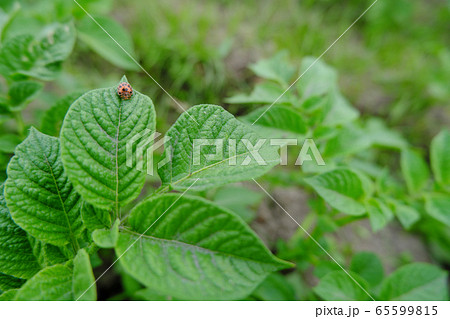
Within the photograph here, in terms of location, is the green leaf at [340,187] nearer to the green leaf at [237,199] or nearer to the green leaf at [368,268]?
the green leaf at [368,268]

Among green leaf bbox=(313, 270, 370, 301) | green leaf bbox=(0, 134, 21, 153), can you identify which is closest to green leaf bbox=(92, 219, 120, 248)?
green leaf bbox=(0, 134, 21, 153)

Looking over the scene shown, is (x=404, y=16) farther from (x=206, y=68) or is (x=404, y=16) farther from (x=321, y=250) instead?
(x=321, y=250)

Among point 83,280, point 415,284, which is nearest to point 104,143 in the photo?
point 83,280

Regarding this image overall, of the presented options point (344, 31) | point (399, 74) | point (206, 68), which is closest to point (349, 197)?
point (206, 68)

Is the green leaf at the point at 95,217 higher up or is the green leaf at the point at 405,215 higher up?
the green leaf at the point at 405,215

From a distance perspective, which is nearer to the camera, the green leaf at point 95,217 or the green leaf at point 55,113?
the green leaf at point 95,217

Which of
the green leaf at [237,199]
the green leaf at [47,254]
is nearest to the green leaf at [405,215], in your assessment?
the green leaf at [237,199]

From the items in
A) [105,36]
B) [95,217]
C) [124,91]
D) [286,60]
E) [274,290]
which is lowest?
[274,290]

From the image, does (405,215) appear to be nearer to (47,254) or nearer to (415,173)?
(415,173)
